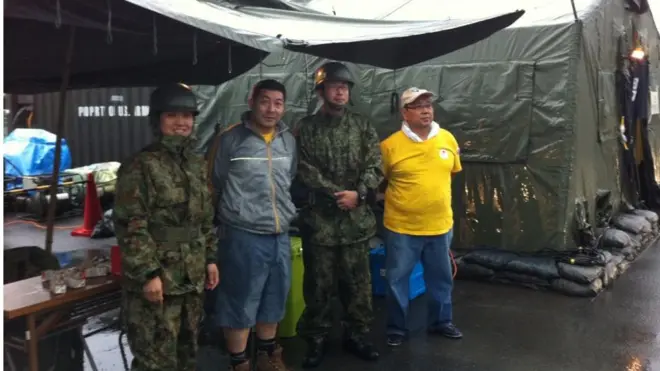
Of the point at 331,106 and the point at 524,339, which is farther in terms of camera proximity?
the point at 524,339

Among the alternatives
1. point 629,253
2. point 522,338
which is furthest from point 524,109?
point 522,338

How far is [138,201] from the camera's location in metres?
2.98

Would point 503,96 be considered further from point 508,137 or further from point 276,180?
point 276,180

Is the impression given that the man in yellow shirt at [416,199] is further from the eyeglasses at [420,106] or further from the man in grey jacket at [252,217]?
the man in grey jacket at [252,217]

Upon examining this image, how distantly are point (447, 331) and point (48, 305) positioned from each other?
10.2 ft

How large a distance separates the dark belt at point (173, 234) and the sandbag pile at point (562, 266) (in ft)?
13.1

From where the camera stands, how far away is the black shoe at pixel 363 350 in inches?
170

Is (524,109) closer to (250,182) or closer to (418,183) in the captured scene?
(418,183)

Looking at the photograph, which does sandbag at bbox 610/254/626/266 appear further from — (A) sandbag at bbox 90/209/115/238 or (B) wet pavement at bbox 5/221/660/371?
(A) sandbag at bbox 90/209/115/238

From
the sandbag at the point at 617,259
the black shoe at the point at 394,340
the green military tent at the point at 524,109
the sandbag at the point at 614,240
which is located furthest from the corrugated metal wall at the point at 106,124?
the sandbag at the point at 617,259

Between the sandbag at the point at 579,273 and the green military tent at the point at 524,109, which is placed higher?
the green military tent at the point at 524,109

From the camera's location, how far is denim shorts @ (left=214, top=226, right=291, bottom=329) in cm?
362

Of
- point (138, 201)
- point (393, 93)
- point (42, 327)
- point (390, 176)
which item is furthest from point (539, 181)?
point (42, 327)

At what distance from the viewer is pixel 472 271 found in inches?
252
